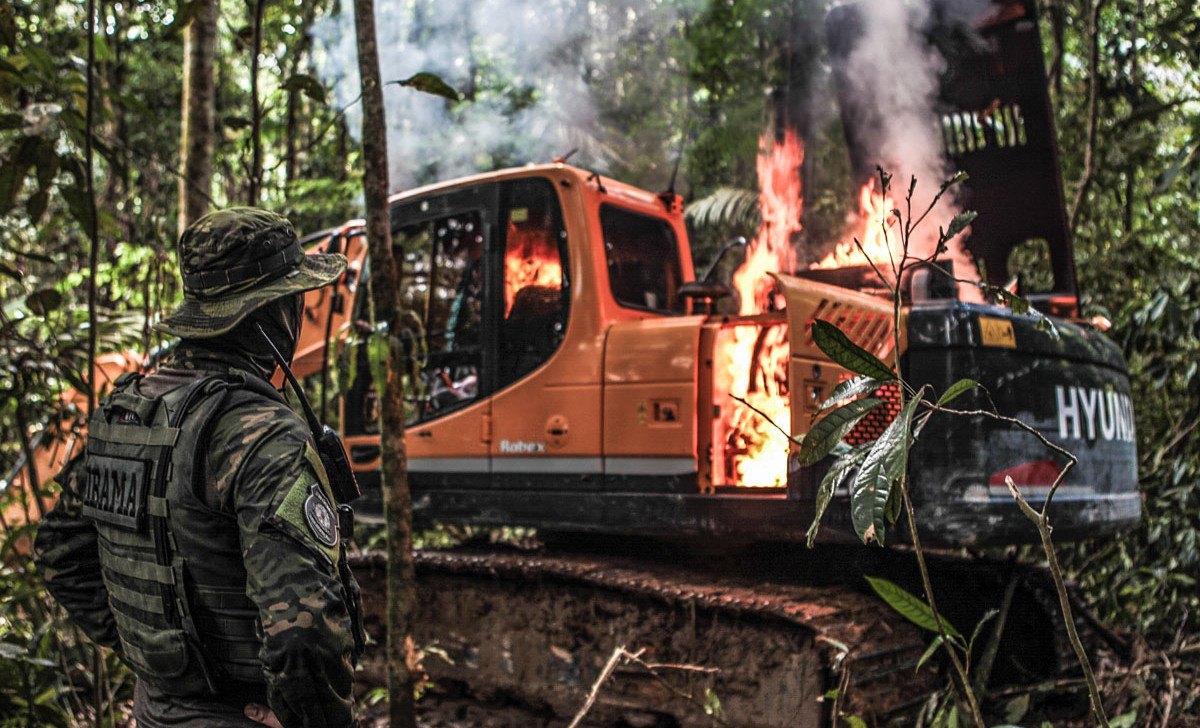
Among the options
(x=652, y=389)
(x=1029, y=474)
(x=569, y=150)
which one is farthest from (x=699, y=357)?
(x=569, y=150)

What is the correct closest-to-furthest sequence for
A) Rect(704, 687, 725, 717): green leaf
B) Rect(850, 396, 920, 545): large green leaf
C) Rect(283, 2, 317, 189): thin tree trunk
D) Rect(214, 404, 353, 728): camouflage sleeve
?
Rect(214, 404, 353, 728): camouflage sleeve < Rect(850, 396, 920, 545): large green leaf < Rect(704, 687, 725, 717): green leaf < Rect(283, 2, 317, 189): thin tree trunk

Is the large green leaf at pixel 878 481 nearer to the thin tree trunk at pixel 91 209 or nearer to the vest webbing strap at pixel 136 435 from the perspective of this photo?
the vest webbing strap at pixel 136 435

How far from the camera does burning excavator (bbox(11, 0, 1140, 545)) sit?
456 cm

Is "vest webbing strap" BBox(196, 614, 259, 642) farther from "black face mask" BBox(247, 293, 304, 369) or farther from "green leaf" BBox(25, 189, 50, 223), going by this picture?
"green leaf" BBox(25, 189, 50, 223)

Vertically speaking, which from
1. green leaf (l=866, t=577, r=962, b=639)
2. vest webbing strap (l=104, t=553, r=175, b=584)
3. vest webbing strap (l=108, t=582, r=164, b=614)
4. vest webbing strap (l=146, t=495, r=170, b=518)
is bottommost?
green leaf (l=866, t=577, r=962, b=639)

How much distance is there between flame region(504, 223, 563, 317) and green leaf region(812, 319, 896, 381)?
318 cm

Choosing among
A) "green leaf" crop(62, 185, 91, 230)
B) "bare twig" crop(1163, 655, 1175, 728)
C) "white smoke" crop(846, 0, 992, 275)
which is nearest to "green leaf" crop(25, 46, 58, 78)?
"green leaf" crop(62, 185, 91, 230)

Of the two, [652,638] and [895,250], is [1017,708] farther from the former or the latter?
[895,250]

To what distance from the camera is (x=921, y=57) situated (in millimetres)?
6543

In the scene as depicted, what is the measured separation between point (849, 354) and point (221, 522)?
4.59ft

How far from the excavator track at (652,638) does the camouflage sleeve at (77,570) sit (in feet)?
7.54

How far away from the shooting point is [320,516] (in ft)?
6.40

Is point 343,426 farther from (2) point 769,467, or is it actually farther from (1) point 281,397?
(1) point 281,397

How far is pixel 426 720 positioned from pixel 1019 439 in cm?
337
